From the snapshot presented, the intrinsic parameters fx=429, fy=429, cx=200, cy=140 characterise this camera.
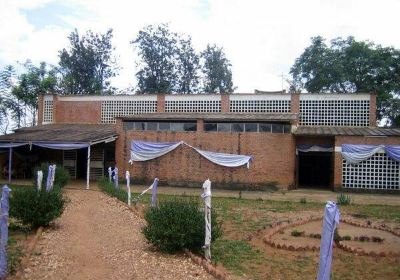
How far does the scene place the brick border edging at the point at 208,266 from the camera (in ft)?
21.7

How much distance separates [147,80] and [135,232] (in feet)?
111

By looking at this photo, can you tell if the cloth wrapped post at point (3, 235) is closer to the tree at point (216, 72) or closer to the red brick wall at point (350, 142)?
the red brick wall at point (350, 142)

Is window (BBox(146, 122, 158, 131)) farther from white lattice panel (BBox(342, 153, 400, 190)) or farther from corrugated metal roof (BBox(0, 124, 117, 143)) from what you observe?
white lattice panel (BBox(342, 153, 400, 190))

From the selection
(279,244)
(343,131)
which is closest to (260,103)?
(343,131)

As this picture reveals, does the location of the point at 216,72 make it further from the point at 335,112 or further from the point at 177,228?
the point at 177,228

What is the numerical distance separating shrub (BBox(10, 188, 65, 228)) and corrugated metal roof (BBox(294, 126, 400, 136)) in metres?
15.2

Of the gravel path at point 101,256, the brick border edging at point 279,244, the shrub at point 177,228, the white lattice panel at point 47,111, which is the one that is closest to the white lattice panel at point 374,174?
the brick border edging at point 279,244

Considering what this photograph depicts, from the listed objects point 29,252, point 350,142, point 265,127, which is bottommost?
point 29,252

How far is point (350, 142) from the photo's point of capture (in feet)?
71.1

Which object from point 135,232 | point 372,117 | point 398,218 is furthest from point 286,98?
point 135,232

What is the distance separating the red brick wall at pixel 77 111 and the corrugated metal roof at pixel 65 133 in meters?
0.97

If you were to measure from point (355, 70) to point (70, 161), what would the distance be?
2273 cm

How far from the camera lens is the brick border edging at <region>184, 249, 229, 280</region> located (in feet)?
21.7

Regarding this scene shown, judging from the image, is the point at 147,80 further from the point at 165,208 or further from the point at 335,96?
the point at 165,208
